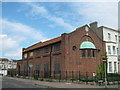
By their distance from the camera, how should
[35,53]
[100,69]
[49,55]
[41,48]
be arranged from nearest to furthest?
1. [100,69]
2. [49,55]
3. [41,48]
4. [35,53]

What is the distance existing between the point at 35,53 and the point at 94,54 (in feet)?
58.3

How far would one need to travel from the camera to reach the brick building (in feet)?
110

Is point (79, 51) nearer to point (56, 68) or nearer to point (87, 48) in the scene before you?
point (87, 48)

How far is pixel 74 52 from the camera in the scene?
34.6 meters

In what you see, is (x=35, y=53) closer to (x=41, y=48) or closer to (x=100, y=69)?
(x=41, y=48)

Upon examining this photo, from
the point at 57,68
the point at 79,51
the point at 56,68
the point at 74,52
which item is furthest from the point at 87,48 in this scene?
the point at 56,68

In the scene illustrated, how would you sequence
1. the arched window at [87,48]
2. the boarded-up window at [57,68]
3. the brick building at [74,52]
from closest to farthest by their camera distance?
the brick building at [74,52]
the boarded-up window at [57,68]
the arched window at [87,48]

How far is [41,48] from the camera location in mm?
43094

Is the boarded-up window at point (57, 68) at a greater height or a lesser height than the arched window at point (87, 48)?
lesser

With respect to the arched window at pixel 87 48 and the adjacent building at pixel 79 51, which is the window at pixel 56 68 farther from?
the arched window at pixel 87 48

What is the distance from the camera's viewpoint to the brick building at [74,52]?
33500 millimetres

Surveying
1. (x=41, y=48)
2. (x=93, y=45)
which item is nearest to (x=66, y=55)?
(x=93, y=45)

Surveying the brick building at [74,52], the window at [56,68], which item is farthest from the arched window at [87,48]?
the window at [56,68]

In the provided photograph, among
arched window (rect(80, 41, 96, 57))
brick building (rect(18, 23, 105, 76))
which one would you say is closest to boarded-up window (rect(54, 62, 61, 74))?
brick building (rect(18, 23, 105, 76))
